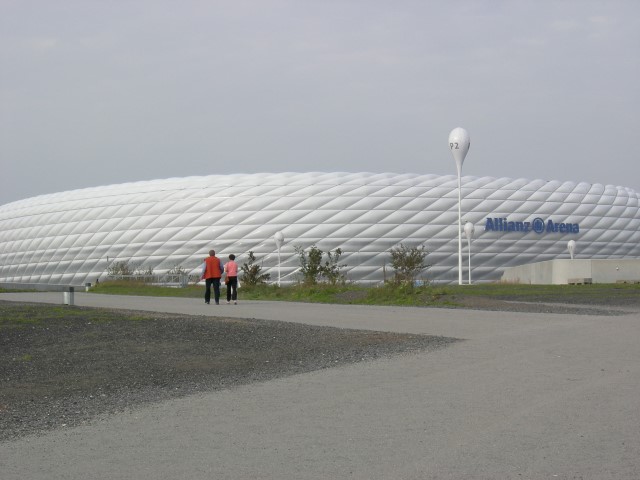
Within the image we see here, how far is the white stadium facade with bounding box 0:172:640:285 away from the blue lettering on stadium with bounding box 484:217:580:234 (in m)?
0.07

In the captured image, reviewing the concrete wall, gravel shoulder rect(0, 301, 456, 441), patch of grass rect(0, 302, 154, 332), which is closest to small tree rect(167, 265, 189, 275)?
the concrete wall

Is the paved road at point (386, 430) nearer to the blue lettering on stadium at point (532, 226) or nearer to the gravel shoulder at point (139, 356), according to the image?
the gravel shoulder at point (139, 356)

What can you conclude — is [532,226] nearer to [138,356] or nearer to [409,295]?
[409,295]

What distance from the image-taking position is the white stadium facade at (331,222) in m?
59.2

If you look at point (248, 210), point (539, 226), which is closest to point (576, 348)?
point (248, 210)

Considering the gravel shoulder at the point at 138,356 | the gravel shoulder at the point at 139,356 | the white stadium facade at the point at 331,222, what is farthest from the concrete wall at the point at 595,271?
the gravel shoulder at the point at 139,356

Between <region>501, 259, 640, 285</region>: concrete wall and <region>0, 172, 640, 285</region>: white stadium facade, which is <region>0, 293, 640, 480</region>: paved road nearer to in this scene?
<region>501, 259, 640, 285</region>: concrete wall

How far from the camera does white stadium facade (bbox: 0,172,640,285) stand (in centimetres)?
5925

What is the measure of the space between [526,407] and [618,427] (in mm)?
789

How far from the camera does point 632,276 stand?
117 ft

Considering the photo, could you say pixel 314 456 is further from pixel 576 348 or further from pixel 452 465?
pixel 576 348

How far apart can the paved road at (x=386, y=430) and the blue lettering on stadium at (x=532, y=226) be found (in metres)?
53.5

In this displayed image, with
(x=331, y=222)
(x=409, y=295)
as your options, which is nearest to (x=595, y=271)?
(x=409, y=295)

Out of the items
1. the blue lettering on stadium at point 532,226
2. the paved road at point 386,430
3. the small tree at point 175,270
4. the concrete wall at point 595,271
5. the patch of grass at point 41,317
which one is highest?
the blue lettering on stadium at point 532,226
